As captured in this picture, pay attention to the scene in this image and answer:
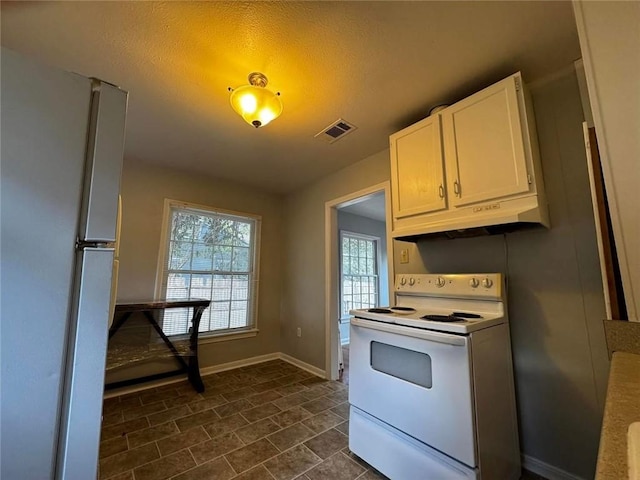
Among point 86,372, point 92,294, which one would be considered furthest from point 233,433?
point 92,294

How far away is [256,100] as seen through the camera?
165cm

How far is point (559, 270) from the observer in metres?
1.59

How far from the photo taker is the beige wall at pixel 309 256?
298 centimetres

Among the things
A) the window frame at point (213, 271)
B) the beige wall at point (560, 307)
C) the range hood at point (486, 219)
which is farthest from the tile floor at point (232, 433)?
the range hood at point (486, 219)

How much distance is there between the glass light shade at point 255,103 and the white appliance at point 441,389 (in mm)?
1418

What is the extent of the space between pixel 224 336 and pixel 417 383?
8.32 feet

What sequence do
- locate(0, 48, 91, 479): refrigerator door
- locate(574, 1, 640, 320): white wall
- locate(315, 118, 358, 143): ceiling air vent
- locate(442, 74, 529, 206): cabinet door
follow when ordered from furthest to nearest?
locate(315, 118, 358, 143): ceiling air vent → locate(442, 74, 529, 206): cabinet door → locate(574, 1, 640, 320): white wall → locate(0, 48, 91, 479): refrigerator door

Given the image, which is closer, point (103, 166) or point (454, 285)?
point (103, 166)

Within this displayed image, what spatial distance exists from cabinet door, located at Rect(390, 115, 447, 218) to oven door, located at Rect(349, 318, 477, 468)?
88 centimetres

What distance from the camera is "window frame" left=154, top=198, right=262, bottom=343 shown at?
295cm

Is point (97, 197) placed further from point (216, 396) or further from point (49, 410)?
point (216, 396)

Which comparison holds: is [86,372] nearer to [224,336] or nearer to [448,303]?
[448,303]

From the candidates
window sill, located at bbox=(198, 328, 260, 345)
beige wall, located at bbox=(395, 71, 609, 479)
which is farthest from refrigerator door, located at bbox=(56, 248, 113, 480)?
window sill, located at bbox=(198, 328, 260, 345)

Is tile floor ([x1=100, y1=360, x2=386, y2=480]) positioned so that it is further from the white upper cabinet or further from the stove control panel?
the white upper cabinet
